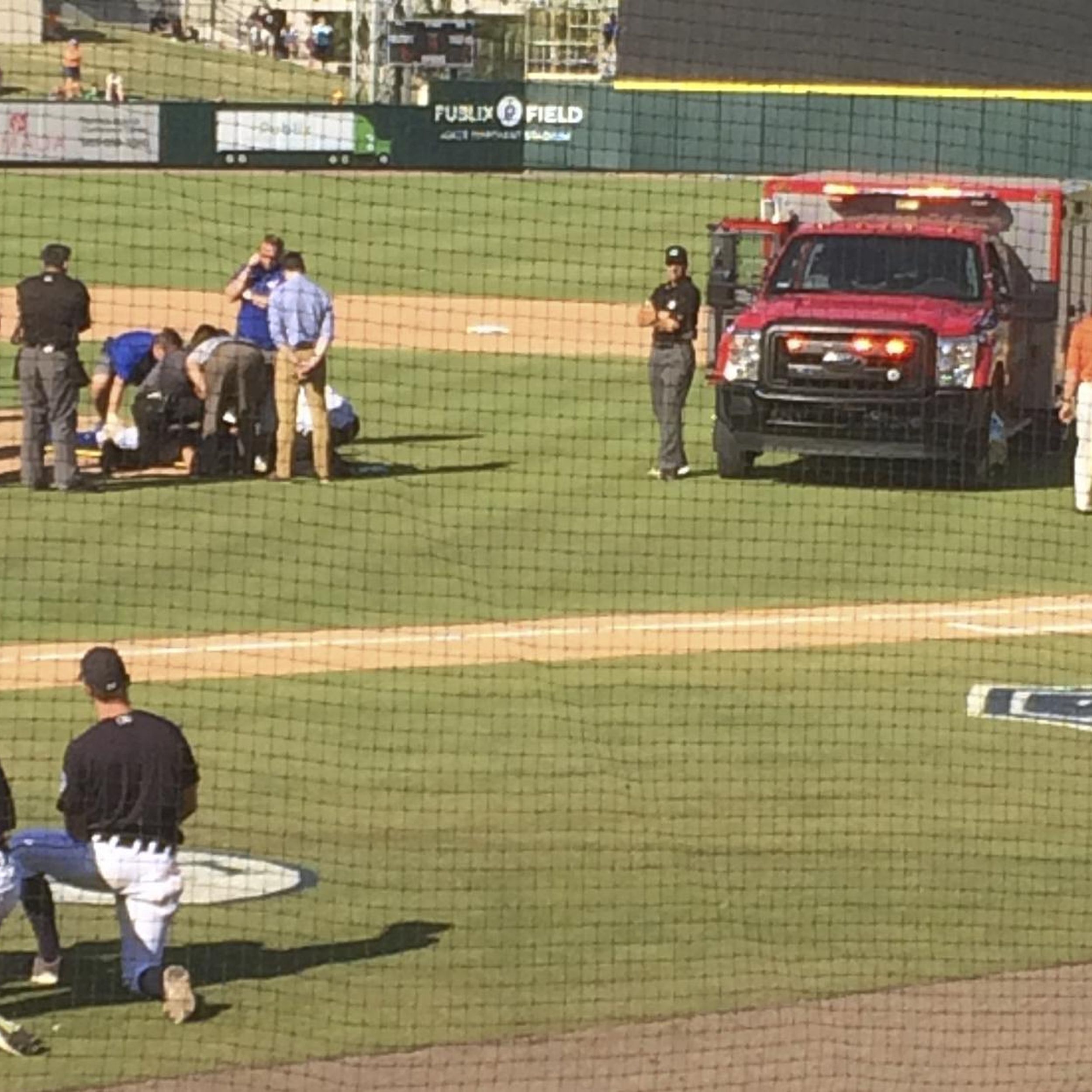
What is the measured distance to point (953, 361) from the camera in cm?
2012

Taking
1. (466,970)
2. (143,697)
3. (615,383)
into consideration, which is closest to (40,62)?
(615,383)

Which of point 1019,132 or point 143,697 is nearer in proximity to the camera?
point 143,697

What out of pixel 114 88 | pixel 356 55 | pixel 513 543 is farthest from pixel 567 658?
pixel 114 88

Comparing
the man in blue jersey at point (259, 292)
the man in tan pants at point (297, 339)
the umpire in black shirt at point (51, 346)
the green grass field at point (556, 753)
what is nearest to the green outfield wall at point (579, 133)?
the green grass field at point (556, 753)

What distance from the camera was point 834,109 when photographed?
45094mm

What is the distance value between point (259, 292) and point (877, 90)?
2213 cm

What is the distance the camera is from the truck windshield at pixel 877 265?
68.9 ft

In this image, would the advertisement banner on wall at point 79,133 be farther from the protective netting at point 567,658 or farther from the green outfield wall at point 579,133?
the protective netting at point 567,658

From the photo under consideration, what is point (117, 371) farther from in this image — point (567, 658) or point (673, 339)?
point (567, 658)

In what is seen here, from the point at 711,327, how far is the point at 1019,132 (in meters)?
21.6

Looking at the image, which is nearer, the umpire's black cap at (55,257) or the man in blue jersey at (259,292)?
the umpire's black cap at (55,257)

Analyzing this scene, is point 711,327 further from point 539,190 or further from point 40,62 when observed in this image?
point 40,62

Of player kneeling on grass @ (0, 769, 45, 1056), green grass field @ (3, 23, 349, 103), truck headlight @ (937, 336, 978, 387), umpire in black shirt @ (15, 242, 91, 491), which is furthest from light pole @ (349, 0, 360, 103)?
player kneeling on grass @ (0, 769, 45, 1056)

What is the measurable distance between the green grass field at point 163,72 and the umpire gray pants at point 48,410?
1221 inches
